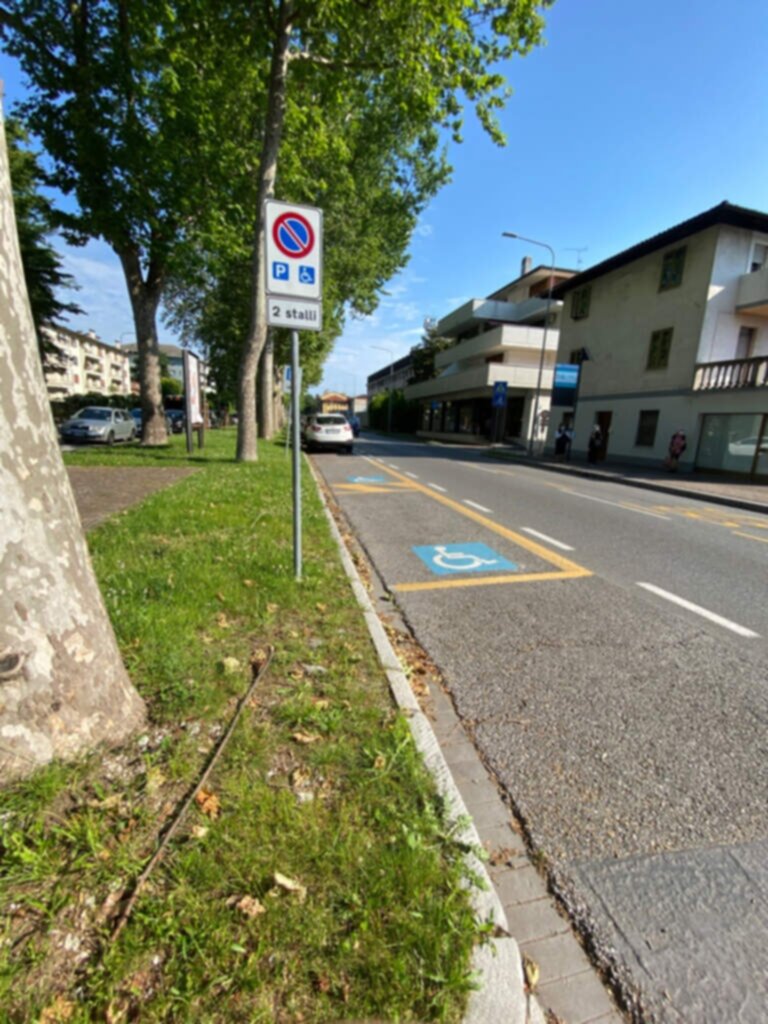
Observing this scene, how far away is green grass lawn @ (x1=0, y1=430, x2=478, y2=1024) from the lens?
4.38 ft

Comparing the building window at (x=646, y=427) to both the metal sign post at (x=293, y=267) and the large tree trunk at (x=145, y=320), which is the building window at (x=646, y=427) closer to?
the large tree trunk at (x=145, y=320)

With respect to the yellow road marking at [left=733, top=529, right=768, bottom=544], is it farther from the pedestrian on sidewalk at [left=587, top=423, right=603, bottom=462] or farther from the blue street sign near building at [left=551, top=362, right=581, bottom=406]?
the blue street sign near building at [left=551, top=362, right=581, bottom=406]

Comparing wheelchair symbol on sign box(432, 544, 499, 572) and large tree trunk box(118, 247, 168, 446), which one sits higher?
large tree trunk box(118, 247, 168, 446)

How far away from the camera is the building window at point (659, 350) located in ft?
64.5

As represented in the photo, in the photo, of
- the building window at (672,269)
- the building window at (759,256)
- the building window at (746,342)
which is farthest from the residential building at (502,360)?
the building window at (759,256)

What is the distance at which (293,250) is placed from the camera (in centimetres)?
380

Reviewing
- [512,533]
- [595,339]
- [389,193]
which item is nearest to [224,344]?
[389,193]

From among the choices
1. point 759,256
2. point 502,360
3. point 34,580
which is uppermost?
point 759,256

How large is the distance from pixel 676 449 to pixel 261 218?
16.2 meters

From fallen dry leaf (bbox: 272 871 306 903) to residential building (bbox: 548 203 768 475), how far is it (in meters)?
19.4

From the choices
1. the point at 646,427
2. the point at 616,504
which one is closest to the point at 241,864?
the point at 616,504

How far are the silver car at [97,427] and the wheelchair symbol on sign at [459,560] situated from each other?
18396mm

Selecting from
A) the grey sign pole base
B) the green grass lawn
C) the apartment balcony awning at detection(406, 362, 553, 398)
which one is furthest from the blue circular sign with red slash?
the apartment balcony awning at detection(406, 362, 553, 398)

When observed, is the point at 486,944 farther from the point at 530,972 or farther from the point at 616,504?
the point at 616,504
